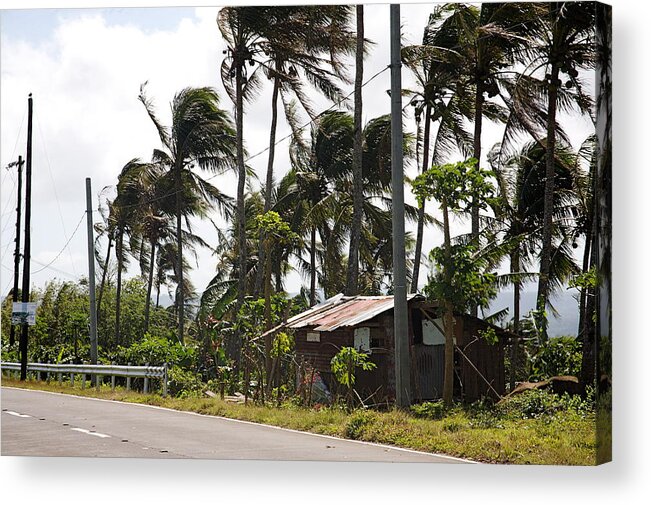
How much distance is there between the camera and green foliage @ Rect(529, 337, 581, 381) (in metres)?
10.2

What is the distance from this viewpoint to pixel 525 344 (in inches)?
422

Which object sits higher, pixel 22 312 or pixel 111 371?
pixel 22 312

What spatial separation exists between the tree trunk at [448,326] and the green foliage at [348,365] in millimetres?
882

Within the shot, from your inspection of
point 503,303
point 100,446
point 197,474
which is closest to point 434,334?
point 503,303

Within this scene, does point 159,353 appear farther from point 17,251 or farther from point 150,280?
point 17,251

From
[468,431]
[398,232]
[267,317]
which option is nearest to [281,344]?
[267,317]

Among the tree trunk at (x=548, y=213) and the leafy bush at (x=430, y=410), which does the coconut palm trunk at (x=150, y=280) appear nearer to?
the leafy bush at (x=430, y=410)

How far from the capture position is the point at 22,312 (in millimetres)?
11961

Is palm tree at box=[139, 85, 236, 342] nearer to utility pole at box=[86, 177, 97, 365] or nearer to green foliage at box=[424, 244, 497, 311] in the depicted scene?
utility pole at box=[86, 177, 97, 365]

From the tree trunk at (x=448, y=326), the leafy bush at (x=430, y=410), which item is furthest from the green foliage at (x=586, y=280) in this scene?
the leafy bush at (x=430, y=410)

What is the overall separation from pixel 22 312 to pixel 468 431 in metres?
5.34

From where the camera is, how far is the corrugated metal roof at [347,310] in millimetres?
11727

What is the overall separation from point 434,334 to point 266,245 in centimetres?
224

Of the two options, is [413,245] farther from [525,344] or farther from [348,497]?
[348,497]
